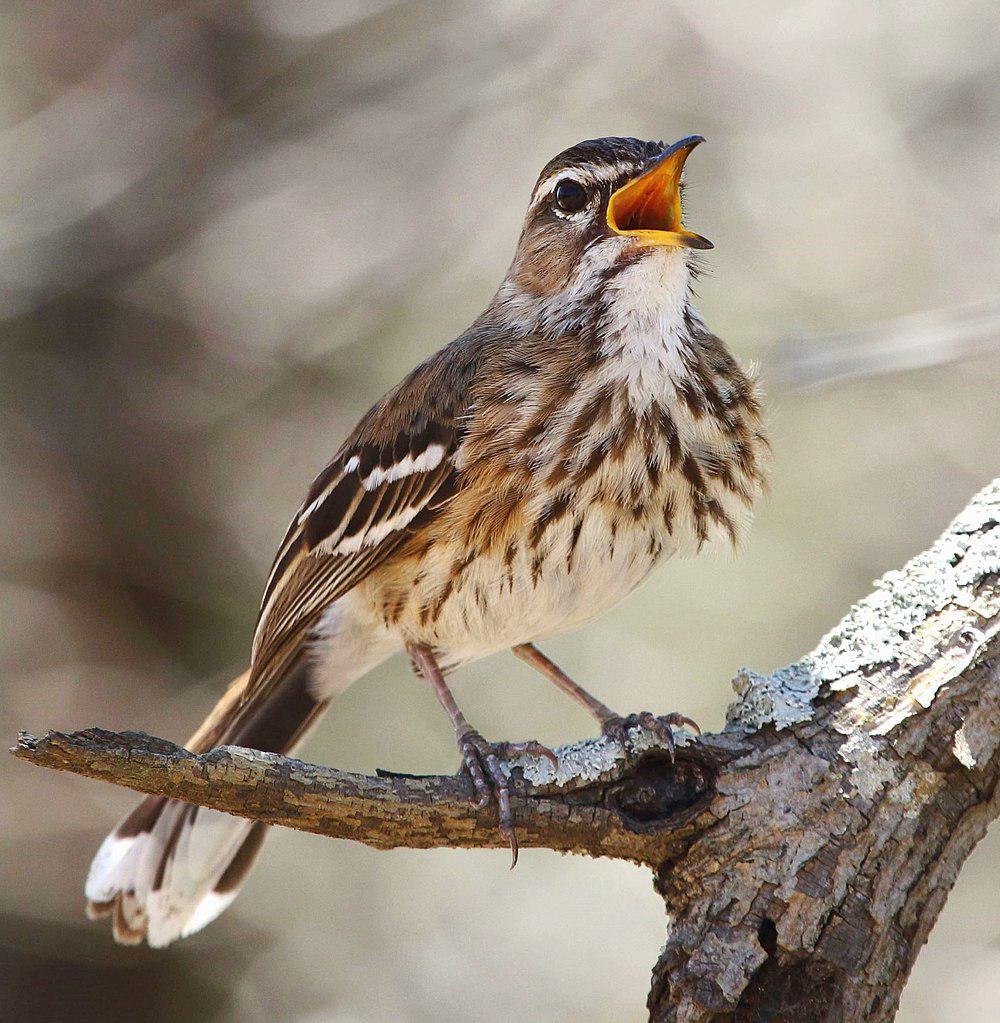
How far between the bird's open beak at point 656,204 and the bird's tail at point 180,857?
2.23m

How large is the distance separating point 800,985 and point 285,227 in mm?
6143

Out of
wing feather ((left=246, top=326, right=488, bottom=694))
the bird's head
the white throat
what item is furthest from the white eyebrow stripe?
wing feather ((left=246, top=326, right=488, bottom=694))

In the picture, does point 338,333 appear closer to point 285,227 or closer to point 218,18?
point 285,227

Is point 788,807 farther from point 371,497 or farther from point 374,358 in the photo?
point 374,358

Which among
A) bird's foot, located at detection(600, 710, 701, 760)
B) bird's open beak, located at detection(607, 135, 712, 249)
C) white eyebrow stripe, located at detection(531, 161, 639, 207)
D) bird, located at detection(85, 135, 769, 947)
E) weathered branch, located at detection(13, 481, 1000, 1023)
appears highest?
white eyebrow stripe, located at detection(531, 161, 639, 207)

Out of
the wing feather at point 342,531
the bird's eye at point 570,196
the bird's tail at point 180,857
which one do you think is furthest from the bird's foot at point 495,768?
the bird's eye at point 570,196

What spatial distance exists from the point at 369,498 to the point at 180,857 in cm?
168

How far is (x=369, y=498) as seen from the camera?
5195 millimetres

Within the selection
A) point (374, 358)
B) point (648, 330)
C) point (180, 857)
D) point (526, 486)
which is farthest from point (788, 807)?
point (374, 358)

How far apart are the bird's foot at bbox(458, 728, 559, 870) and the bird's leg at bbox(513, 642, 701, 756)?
0.28m

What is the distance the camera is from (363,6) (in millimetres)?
8414

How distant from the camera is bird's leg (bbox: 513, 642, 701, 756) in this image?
3.97 m

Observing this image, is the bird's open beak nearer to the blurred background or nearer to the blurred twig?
the blurred twig

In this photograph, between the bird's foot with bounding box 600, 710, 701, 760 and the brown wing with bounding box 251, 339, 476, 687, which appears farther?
the brown wing with bounding box 251, 339, 476, 687
